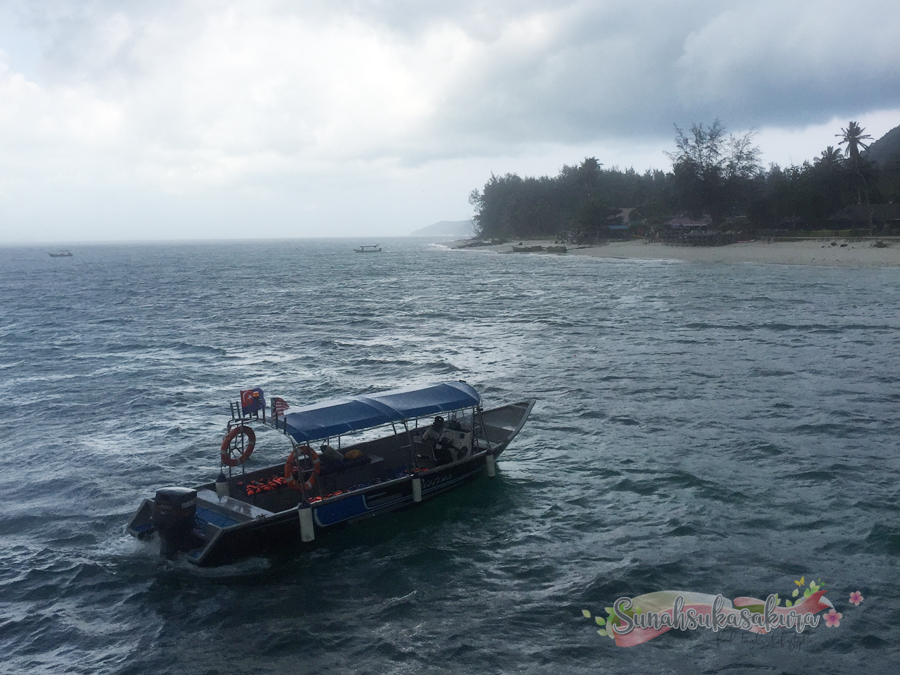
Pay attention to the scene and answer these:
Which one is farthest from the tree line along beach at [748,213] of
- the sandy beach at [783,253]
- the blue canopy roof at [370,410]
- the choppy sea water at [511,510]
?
the blue canopy roof at [370,410]

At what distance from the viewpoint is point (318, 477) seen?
14727 mm

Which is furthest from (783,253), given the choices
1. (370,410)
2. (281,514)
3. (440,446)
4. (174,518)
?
(174,518)

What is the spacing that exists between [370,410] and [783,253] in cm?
6615

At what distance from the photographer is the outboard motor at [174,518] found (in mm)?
12352

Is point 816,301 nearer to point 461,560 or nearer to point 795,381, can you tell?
point 795,381

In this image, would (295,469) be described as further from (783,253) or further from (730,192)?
(730,192)

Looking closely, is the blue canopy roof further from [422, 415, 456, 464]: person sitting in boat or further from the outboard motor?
the outboard motor

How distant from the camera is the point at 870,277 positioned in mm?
52156

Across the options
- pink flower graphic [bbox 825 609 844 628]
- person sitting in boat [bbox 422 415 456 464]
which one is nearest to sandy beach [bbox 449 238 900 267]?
person sitting in boat [bbox 422 415 456 464]

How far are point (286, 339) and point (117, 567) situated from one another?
85.0 feet

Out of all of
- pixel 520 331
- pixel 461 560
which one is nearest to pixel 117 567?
pixel 461 560

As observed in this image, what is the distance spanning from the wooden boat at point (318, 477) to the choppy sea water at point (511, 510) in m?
0.51

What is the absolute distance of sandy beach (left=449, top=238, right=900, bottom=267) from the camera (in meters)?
60.3

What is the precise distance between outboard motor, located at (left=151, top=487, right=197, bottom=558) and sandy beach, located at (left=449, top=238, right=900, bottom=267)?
59.2m
